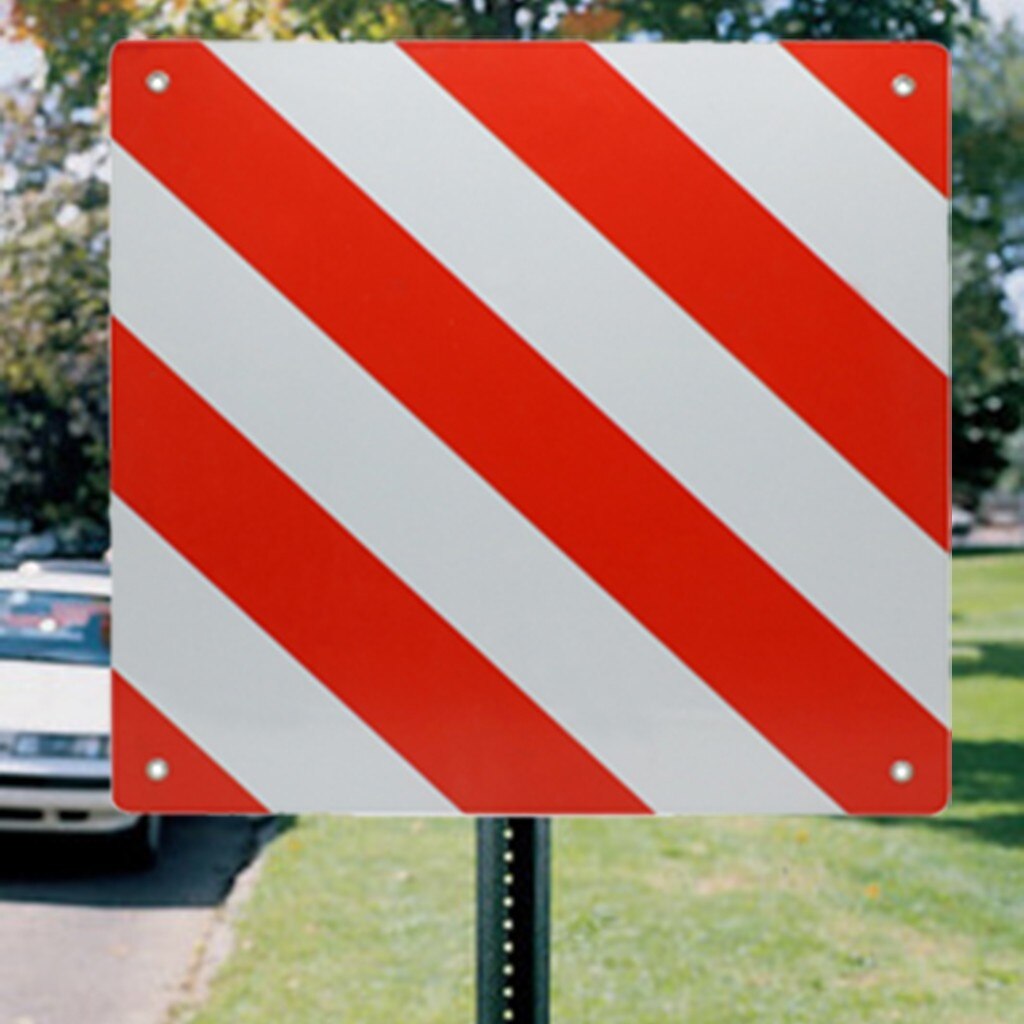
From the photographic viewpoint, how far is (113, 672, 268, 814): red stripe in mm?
1488

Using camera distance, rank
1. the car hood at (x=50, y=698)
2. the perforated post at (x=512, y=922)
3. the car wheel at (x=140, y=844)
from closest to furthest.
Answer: the perforated post at (x=512, y=922)
the car hood at (x=50, y=698)
the car wheel at (x=140, y=844)

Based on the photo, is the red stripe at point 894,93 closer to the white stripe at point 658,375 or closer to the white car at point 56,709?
the white stripe at point 658,375

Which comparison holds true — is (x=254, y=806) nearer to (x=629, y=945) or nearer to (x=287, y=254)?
(x=287, y=254)

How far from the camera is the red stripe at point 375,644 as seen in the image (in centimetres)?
147

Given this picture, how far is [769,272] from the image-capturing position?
1.47 m

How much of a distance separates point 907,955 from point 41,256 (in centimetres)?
586

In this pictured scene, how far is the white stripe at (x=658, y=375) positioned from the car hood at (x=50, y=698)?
20.1 ft

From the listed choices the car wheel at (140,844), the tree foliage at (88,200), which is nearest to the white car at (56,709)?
the car wheel at (140,844)

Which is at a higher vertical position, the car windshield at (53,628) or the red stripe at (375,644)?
the red stripe at (375,644)

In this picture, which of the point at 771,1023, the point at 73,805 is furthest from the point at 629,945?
the point at 73,805

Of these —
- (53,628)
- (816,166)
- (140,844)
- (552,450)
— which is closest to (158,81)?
(552,450)

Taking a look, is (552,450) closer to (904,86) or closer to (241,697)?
(241,697)

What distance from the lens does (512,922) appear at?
Result: 158 centimetres

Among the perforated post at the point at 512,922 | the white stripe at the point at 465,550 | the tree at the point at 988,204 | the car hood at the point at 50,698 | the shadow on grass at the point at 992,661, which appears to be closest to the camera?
the white stripe at the point at 465,550
